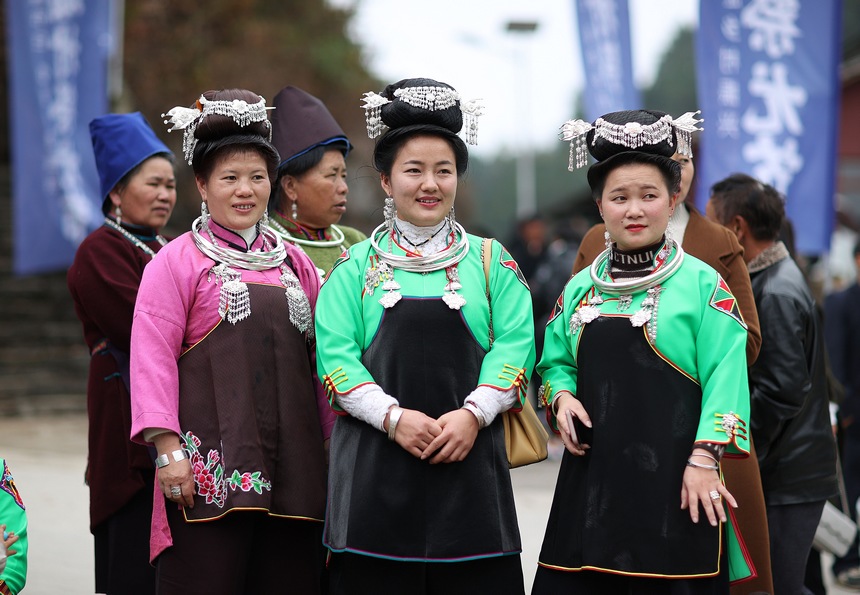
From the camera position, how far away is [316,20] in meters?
25.0

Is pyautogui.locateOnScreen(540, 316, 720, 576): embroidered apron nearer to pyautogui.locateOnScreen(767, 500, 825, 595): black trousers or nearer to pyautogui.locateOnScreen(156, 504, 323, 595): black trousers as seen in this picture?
pyautogui.locateOnScreen(156, 504, 323, 595): black trousers

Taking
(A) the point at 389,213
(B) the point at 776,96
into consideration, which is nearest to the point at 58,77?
(B) the point at 776,96

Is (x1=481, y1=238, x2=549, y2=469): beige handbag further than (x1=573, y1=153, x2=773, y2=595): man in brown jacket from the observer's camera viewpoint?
No

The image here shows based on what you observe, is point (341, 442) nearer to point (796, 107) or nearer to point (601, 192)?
point (601, 192)

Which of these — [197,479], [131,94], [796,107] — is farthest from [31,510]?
[131,94]

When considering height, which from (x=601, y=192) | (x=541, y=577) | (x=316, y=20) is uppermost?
(x=316, y=20)

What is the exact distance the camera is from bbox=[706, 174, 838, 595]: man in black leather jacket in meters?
3.81

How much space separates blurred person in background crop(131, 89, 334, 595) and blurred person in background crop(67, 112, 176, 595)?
2.00 ft

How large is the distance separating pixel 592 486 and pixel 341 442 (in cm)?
74

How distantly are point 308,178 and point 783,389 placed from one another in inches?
76.2

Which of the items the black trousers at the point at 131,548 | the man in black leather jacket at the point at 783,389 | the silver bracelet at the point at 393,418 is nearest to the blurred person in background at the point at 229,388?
the silver bracelet at the point at 393,418

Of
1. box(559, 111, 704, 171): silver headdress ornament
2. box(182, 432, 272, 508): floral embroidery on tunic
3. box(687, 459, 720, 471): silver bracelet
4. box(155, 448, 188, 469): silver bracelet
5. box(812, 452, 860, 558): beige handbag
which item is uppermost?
box(559, 111, 704, 171): silver headdress ornament

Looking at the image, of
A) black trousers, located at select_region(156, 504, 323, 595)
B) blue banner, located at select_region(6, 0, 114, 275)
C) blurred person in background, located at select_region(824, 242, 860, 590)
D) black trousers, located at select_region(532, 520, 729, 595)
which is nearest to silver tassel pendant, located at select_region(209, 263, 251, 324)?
black trousers, located at select_region(156, 504, 323, 595)

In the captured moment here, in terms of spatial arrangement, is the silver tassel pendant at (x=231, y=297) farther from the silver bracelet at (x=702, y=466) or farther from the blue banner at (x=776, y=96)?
the blue banner at (x=776, y=96)
